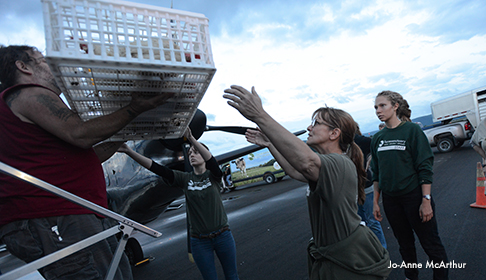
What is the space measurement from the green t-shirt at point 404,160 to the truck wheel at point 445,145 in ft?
44.4

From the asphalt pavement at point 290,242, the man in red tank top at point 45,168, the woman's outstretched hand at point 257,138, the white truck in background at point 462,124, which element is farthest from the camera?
the white truck in background at point 462,124

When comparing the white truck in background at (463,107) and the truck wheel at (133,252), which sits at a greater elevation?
the white truck in background at (463,107)

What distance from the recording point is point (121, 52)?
1.13 m

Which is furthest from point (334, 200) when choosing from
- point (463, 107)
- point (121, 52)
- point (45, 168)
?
point (463, 107)

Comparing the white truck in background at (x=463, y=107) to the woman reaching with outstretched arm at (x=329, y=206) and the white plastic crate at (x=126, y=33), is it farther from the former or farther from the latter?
the white plastic crate at (x=126, y=33)

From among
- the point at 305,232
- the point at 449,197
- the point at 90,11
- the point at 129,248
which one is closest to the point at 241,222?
the point at 305,232

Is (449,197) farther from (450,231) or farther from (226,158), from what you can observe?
(226,158)

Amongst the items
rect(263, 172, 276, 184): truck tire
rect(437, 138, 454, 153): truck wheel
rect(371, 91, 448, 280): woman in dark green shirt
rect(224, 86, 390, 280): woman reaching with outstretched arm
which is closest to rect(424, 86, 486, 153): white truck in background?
rect(437, 138, 454, 153): truck wheel

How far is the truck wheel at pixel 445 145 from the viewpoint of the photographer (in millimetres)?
13094

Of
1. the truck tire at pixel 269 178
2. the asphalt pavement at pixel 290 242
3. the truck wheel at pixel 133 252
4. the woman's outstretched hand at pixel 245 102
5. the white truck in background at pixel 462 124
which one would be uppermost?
the woman's outstretched hand at pixel 245 102

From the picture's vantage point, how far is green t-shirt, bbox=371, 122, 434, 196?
2482mm

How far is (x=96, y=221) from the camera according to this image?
138 centimetres

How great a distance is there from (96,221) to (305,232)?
15.4ft

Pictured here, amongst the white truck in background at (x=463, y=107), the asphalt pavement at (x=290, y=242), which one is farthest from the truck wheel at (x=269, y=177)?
the white truck in background at (x=463, y=107)
